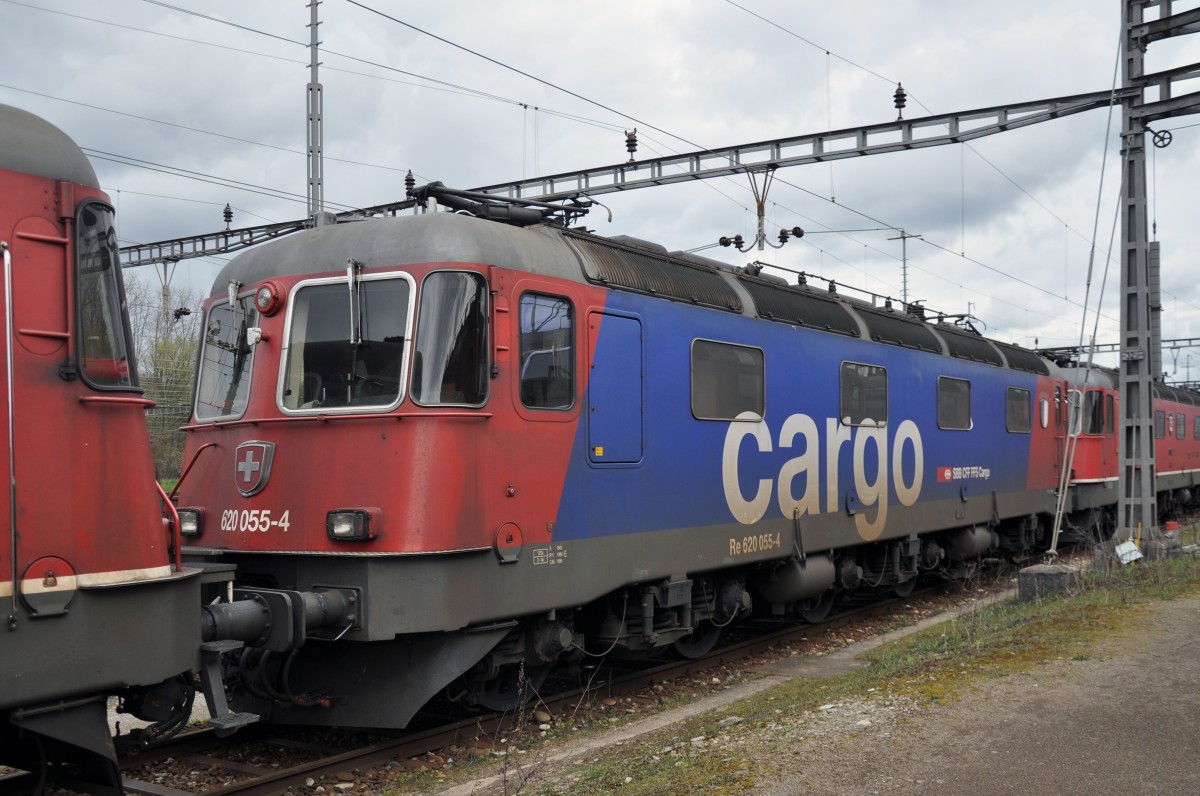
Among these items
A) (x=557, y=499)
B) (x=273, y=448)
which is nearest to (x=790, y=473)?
(x=557, y=499)

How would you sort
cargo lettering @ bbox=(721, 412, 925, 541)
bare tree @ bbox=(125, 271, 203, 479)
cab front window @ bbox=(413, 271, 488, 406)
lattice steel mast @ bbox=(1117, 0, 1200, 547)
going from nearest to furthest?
cab front window @ bbox=(413, 271, 488, 406) < cargo lettering @ bbox=(721, 412, 925, 541) < lattice steel mast @ bbox=(1117, 0, 1200, 547) < bare tree @ bbox=(125, 271, 203, 479)

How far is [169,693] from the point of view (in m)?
5.22

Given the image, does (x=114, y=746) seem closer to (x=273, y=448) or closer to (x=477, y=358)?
(x=273, y=448)

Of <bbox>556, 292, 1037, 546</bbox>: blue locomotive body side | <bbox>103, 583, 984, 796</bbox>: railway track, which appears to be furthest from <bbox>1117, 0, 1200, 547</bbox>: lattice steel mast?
<bbox>103, 583, 984, 796</bbox>: railway track

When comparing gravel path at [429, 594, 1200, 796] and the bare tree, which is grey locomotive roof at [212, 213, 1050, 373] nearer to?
gravel path at [429, 594, 1200, 796]

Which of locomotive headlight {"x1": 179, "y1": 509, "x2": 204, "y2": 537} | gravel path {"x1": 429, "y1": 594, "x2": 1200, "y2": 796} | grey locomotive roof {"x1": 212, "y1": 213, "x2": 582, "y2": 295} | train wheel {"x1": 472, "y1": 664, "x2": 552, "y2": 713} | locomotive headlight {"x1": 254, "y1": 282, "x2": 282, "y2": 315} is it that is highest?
grey locomotive roof {"x1": 212, "y1": 213, "x2": 582, "y2": 295}

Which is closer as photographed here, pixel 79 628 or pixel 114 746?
pixel 79 628

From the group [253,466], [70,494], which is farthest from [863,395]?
[70,494]

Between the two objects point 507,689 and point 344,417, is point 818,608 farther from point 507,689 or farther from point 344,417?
point 344,417

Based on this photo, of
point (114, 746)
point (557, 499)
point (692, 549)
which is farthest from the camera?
point (692, 549)

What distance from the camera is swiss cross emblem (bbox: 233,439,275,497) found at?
7.09 meters

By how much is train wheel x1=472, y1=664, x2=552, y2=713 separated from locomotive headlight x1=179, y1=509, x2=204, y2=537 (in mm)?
2234

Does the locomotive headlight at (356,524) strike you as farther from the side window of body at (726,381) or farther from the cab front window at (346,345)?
the side window of body at (726,381)

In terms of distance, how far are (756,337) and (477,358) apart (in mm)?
3769
